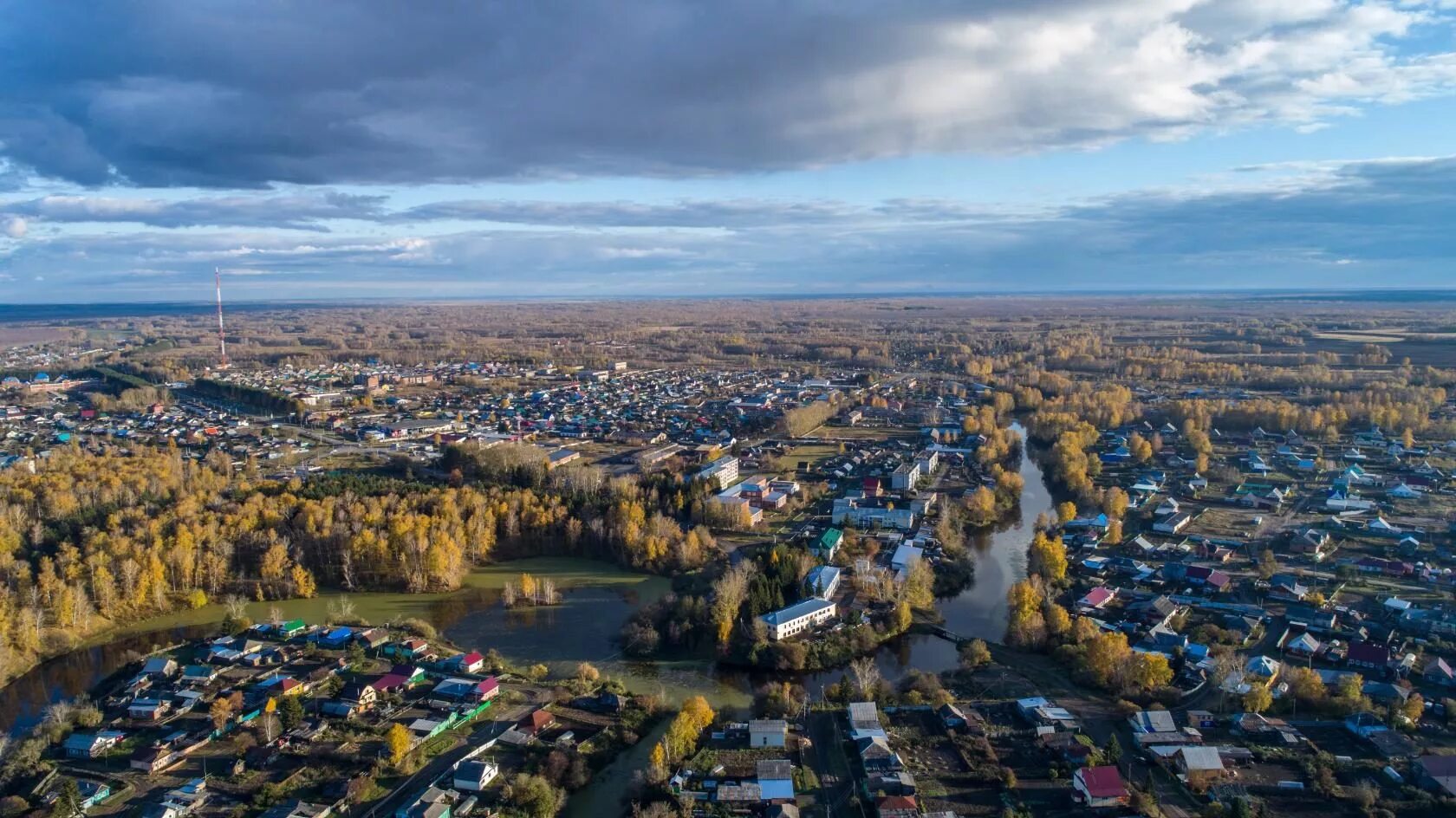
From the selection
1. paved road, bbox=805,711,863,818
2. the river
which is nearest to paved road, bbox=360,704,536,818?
the river

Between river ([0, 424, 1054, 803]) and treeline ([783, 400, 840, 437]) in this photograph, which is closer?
river ([0, 424, 1054, 803])

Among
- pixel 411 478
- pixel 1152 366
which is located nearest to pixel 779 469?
pixel 411 478

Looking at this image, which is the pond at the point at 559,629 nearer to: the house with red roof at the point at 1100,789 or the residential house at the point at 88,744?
the residential house at the point at 88,744

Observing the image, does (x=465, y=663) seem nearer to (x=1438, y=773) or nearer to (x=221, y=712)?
(x=221, y=712)

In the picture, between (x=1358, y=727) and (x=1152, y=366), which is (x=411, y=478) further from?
(x=1152, y=366)

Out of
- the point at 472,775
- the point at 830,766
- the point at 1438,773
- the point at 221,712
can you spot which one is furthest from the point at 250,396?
the point at 1438,773

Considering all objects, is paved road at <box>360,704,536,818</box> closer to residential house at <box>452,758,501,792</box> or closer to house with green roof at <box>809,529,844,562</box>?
residential house at <box>452,758,501,792</box>

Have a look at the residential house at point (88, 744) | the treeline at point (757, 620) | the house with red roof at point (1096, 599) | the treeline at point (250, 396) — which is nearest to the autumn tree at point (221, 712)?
the residential house at point (88, 744)
